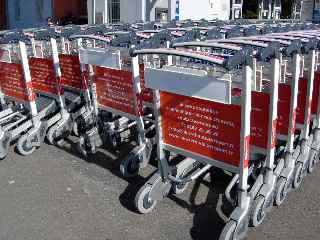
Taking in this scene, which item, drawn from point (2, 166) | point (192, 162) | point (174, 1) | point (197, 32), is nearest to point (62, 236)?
point (192, 162)

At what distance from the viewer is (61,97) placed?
16.6ft

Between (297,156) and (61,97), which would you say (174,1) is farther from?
(297,156)

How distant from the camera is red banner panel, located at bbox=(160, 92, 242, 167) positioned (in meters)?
2.96

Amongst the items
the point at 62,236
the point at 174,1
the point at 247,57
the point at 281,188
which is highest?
the point at 174,1

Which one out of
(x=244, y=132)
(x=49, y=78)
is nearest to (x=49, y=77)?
(x=49, y=78)

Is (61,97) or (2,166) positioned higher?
(61,97)

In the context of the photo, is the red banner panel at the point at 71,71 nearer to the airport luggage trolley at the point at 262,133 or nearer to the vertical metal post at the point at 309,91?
the airport luggage trolley at the point at 262,133

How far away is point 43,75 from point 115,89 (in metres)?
1.42

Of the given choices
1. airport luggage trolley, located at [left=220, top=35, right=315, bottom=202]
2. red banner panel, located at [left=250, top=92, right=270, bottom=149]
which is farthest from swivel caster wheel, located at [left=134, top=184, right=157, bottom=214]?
airport luggage trolley, located at [left=220, top=35, right=315, bottom=202]

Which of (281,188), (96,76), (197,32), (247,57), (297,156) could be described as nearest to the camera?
(247,57)

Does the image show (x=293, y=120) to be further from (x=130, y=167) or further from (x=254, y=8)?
(x=254, y=8)

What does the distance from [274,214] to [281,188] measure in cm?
25

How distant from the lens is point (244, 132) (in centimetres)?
284

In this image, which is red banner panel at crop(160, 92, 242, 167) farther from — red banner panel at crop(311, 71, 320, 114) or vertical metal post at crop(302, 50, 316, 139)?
red banner panel at crop(311, 71, 320, 114)
